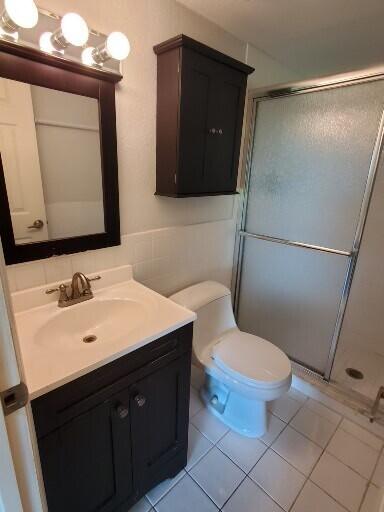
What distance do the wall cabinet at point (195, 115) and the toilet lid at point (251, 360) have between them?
85cm

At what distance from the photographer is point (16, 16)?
83 centimetres

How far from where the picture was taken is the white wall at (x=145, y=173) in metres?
1.12

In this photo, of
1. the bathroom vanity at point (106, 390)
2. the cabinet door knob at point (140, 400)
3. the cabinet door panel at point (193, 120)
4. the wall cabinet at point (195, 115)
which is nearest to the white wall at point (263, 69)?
the wall cabinet at point (195, 115)

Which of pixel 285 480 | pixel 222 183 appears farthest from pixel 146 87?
pixel 285 480

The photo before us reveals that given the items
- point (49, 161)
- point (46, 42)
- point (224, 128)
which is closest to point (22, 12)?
point (46, 42)

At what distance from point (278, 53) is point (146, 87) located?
1078 mm

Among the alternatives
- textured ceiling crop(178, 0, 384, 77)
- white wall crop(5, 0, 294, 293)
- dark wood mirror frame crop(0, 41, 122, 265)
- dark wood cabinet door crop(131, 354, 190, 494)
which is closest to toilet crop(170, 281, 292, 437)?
white wall crop(5, 0, 294, 293)

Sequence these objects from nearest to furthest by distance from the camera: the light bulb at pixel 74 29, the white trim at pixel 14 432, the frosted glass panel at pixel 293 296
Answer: the white trim at pixel 14 432
the light bulb at pixel 74 29
the frosted glass panel at pixel 293 296

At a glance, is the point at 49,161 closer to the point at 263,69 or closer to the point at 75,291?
the point at 75,291

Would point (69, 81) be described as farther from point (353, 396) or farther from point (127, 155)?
point (353, 396)

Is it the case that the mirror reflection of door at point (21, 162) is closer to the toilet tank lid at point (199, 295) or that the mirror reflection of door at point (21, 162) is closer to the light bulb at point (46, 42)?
the light bulb at point (46, 42)

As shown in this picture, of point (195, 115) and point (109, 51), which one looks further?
point (195, 115)

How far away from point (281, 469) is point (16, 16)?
2.05 m

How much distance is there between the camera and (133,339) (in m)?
0.93
